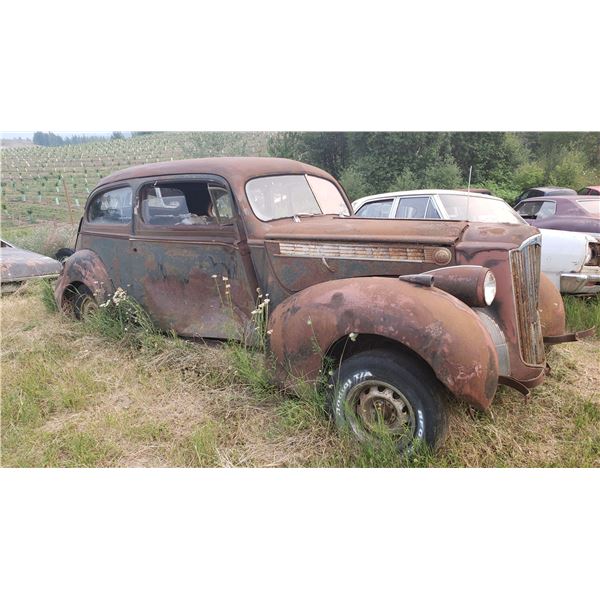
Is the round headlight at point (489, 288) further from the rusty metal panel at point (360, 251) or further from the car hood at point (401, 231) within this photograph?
the rusty metal panel at point (360, 251)

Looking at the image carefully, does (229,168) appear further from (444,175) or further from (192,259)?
(444,175)

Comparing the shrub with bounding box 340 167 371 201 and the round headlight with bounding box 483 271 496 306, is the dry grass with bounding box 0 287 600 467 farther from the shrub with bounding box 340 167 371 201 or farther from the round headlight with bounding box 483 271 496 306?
the shrub with bounding box 340 167 371 201

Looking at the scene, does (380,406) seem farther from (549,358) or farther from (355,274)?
(549,358)

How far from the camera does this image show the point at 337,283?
2605mm

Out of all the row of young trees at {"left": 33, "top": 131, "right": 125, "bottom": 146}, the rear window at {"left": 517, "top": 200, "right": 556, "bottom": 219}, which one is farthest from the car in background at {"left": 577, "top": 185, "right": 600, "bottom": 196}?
the row of young trees at {"left": 33, "top": 131, "right": 125, "bottom": 146}

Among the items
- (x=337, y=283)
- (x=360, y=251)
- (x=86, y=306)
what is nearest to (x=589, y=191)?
(x=360, y=251)

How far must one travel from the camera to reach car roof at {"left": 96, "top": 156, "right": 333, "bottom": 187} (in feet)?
11.1

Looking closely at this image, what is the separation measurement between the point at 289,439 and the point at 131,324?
6.71 feet

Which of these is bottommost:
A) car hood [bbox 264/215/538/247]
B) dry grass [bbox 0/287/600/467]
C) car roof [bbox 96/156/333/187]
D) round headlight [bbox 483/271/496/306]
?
dry grass [bbox 0/287/600/467]

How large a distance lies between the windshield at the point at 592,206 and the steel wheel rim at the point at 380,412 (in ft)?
11.0

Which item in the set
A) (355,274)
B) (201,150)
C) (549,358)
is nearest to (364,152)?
(201,150)

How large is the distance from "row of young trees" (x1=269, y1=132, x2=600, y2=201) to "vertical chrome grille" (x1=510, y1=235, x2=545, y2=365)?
0.86 m

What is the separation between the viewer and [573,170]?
3.77 metres

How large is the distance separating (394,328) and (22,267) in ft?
18.1
